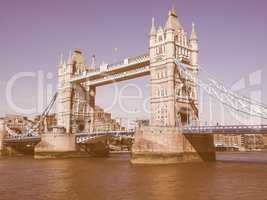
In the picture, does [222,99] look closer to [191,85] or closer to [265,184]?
[191,85]

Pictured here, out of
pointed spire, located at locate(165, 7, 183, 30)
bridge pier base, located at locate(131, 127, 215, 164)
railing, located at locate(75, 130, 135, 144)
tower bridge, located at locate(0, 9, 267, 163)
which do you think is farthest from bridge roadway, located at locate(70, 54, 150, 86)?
bridge pier base, located at locate(131, 127, 215, 164)

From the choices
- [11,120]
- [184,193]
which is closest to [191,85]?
[184,193]

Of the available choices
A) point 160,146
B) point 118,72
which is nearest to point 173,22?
point 118,72

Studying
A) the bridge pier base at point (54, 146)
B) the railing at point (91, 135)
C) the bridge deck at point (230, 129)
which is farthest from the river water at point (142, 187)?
the bridge pier base at point (54, 146)

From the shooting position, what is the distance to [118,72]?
57.3 m

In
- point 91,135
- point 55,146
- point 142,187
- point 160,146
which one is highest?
point 91,135

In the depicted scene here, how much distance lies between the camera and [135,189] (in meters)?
22.7

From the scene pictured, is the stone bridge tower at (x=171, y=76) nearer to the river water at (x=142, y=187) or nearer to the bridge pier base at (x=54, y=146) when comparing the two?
the river water at (x=142, y=187)

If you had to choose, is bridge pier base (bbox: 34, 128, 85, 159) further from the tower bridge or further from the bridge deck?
the bridge deck

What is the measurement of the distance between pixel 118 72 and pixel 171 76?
1401 cm

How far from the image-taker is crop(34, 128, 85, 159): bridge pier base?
55.5 metres

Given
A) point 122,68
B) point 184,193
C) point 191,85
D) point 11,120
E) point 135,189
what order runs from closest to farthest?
point 184,193 → point 135,189 → point 191,85 → point 122,68 → point 11,120

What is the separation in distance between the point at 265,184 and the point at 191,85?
2446 centimetres

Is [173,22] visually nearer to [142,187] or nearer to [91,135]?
[91,135]
